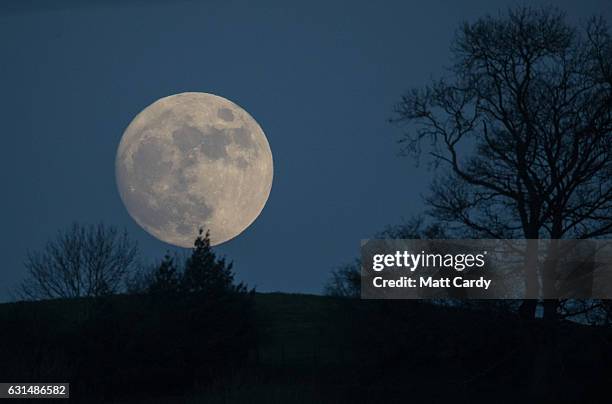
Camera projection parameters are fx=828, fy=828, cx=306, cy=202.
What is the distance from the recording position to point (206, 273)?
43.3 meters

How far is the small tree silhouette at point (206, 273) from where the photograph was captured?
140 ft

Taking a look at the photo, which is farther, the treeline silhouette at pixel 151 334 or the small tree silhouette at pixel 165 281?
the small tree silhouette at pixel 165 281

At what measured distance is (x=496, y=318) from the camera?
25.7 m

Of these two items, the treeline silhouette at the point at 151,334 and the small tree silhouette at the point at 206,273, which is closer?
the treeline silhouette at the point at 151,334

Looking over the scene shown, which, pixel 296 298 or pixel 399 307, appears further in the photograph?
pixel 296 298

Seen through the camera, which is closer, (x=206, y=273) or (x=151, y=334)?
(x=151, y=334)

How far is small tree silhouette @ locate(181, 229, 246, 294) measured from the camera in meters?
42.6

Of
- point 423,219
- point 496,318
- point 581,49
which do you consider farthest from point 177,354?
point 581,49

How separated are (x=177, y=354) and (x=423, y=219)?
14484 millimetres

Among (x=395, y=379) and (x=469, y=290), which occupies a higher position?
(x=469, y=290)

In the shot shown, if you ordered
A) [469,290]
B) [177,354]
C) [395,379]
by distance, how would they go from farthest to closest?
[177,354] < [395,379] < [469,290]

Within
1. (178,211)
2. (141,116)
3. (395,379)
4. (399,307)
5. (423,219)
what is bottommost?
(395,379)

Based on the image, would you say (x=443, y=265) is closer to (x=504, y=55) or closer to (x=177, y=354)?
(x=504, y=55)

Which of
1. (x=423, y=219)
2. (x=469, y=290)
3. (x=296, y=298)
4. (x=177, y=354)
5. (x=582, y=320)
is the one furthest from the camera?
(x=296, y=298)
